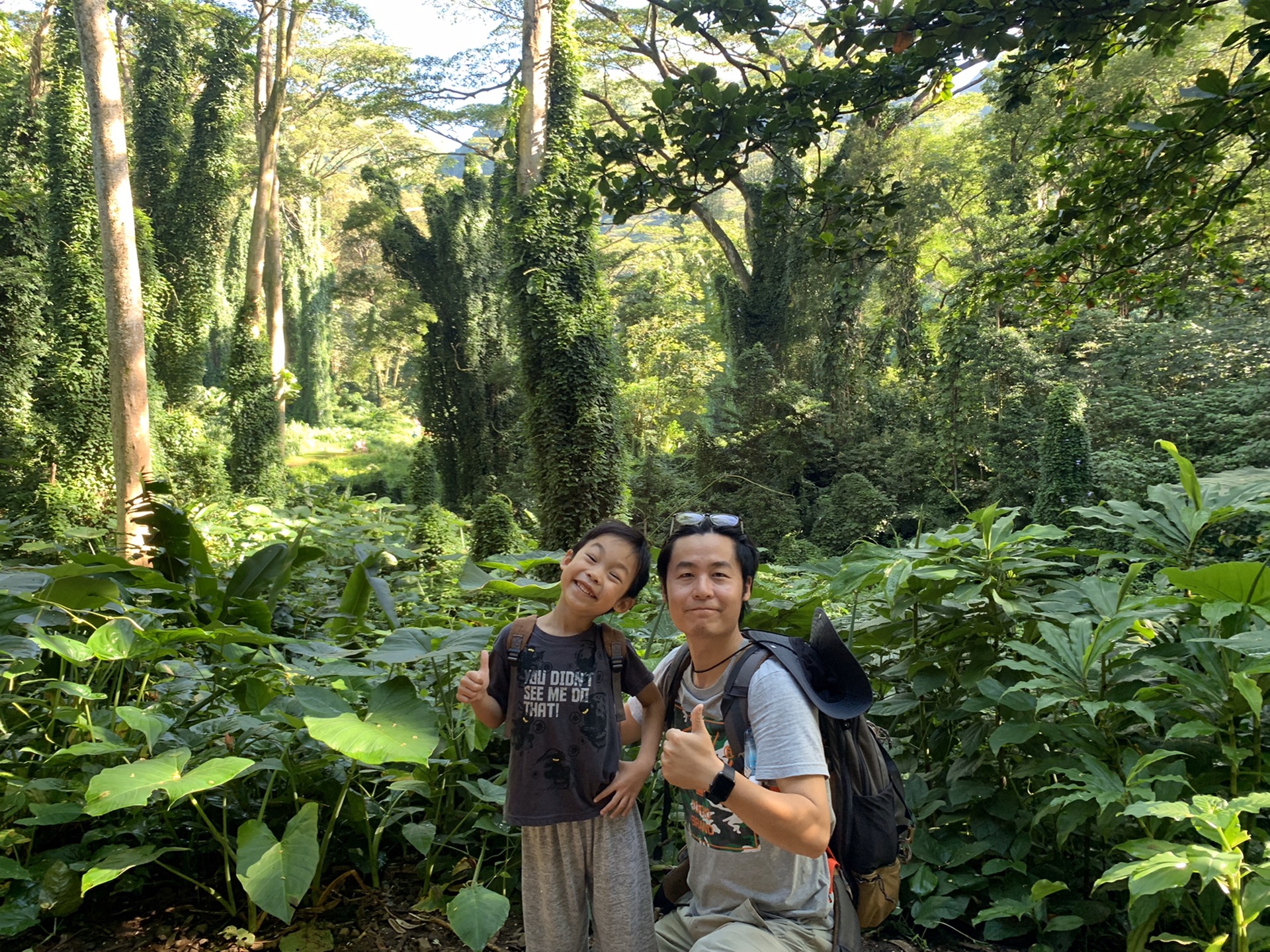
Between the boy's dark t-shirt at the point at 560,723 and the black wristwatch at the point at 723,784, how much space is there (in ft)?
1.49

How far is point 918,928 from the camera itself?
1.94 meters

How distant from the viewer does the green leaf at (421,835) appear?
6.36 feet

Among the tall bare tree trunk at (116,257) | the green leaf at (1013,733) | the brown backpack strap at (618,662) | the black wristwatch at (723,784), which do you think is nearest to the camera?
the black wristwatch at (723,784)

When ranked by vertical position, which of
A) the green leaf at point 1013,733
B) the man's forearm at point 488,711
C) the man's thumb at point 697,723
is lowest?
the green leaf at point 1013,733

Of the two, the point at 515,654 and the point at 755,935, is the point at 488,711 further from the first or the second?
the point at 755,935

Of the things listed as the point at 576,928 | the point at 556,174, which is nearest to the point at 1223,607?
the point at 576,928

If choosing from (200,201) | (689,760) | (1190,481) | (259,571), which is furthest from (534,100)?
(689,760)

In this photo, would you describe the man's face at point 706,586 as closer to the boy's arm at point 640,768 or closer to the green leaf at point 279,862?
the boy's arm at point 640,768

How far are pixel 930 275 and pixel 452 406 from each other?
13083 millimetres

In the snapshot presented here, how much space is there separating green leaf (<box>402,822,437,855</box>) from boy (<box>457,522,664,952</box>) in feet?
1.50

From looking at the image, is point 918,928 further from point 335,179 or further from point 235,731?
point 335,179

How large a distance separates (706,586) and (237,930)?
4.62ft

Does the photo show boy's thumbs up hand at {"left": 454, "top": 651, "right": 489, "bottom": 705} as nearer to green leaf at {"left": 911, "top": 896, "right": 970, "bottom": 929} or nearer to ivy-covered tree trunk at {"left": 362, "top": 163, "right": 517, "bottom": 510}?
green leaf at {"left": 911, "top": 896, "right": 970, "bottom": 929}

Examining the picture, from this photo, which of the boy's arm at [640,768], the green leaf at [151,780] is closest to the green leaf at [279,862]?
the green leaf at [151,780]
